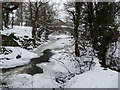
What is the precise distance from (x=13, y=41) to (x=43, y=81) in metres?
16.4

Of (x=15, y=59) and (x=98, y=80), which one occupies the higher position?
(x=98, y=80)

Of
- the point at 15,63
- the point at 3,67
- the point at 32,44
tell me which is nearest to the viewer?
the point at 3,67

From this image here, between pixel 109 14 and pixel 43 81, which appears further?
pixel 109 14

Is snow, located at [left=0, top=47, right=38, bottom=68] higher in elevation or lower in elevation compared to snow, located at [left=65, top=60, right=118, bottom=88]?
lower

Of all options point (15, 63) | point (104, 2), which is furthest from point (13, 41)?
point (104, 2)

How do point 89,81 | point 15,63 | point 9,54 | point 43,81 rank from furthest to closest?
point 9,54, point 15,63, point 43,81, point 89,81

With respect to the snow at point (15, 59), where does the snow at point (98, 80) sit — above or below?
above

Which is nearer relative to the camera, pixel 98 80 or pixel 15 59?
pixel 98 80

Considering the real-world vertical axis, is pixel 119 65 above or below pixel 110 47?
below

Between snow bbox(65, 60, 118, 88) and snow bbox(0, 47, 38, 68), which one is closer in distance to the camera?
snow bbox(65, 60, 118, 88)

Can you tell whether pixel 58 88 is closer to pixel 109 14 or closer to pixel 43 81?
pixel 43 81

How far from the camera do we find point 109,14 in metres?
14.1

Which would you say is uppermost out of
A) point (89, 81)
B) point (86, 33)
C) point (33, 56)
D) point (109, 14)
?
point (109, 14)

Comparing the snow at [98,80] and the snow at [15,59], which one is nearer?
the snow at [98,80]
